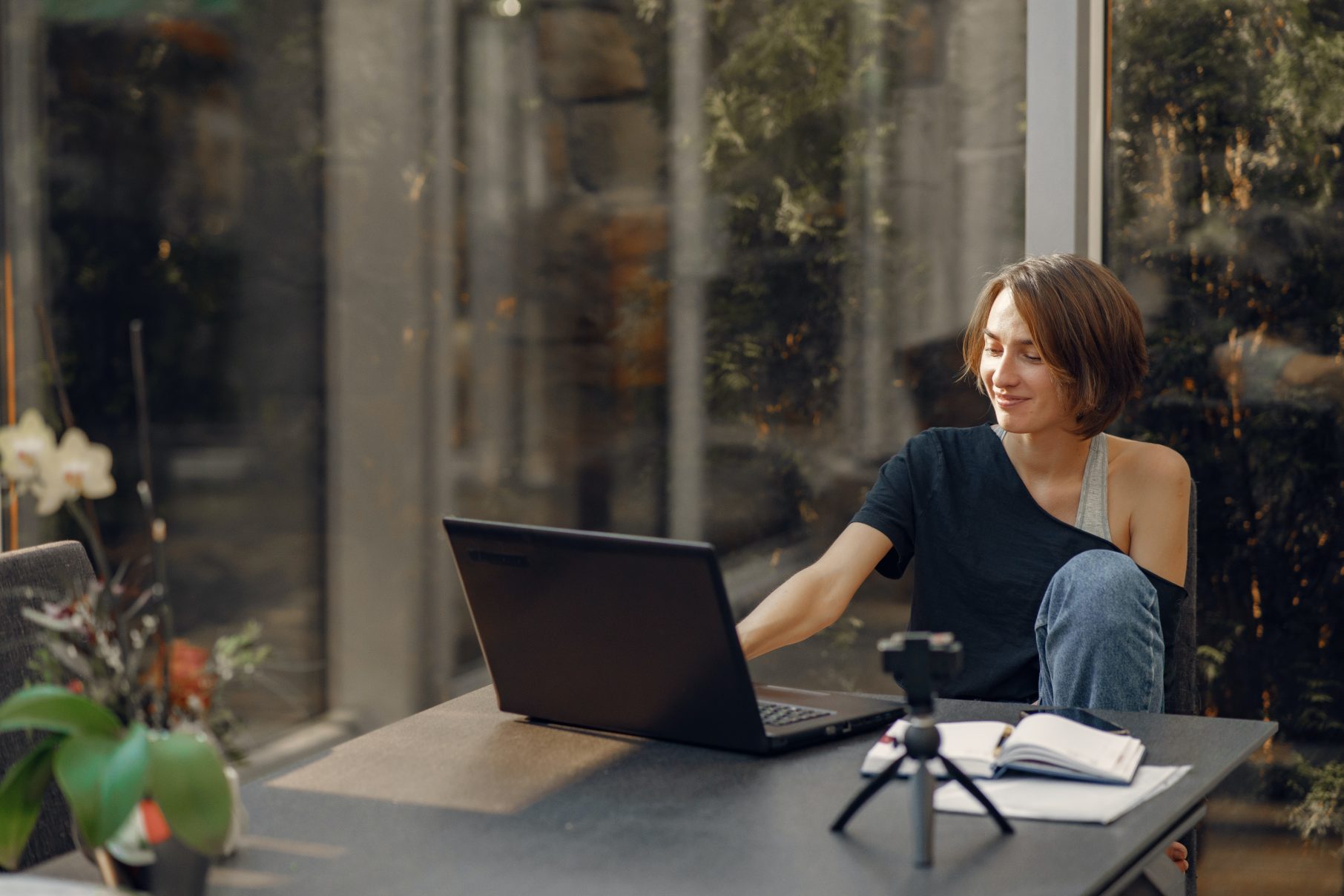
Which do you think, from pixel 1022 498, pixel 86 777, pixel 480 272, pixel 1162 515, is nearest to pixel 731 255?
pixel 480 272

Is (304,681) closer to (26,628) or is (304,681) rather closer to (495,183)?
(495,183)

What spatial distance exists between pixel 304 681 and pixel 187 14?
1592mm

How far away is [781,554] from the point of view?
298 cm

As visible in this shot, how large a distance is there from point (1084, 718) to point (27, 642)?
1.18 m

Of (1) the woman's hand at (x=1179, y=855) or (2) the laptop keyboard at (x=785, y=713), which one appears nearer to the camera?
(2) the laptop keyboard at (x=785, y=713)

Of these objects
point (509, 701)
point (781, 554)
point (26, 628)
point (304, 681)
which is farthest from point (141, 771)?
point (304, 681)

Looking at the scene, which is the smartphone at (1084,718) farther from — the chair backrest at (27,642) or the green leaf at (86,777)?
the chair backrest at (27,642)

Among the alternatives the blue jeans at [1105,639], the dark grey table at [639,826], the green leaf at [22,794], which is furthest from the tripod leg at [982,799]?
the green leaf at [22,794]

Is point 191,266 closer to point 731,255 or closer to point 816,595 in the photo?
point 731,255

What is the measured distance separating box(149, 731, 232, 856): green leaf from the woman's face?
54.0 inches

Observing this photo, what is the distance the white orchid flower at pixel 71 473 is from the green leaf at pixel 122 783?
178mm

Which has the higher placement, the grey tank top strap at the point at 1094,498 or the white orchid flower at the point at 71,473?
the white orchid flower at the point at 71,473

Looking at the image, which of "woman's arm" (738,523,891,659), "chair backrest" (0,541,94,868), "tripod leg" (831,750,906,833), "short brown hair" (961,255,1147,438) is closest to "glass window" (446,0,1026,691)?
"short brown hair" (961,255,1147,438)

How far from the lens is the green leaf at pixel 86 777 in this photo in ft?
2.95
